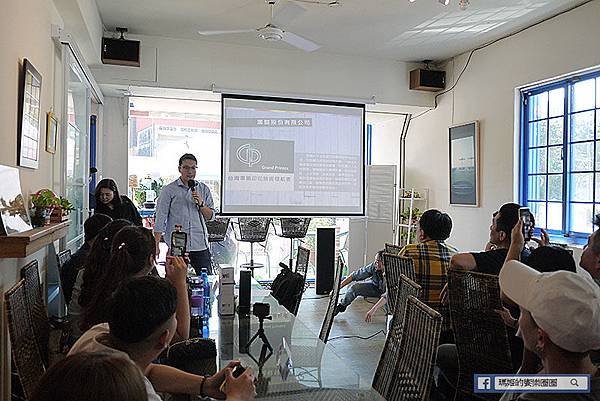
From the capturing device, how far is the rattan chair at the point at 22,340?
174 centimetres

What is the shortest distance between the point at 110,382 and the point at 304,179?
18.4 feet

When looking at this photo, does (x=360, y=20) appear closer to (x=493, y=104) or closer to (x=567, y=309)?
(x=493, y=104)

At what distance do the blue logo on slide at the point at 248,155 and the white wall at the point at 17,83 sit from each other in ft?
8.23

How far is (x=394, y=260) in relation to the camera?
3203mm

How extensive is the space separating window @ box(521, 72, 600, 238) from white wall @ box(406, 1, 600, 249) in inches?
6.0

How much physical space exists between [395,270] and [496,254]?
62cm

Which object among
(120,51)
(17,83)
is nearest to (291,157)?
(120,51)

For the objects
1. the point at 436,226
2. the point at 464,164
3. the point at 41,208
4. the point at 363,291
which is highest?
the point at 464,164

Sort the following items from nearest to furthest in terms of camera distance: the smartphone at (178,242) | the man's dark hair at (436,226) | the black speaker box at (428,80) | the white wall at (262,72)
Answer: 1. the smartphone at (178,242)
2. the man's dark hair at (436,226)
3. the white wall at (262,72)
4. the black speaker box at (428,80)

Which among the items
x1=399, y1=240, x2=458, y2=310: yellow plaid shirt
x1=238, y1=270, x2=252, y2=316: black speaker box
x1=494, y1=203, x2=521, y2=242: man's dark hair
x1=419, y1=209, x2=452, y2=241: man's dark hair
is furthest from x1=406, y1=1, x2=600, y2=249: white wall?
x1=238, y1=270, x2=252, y2=316: black speaker box

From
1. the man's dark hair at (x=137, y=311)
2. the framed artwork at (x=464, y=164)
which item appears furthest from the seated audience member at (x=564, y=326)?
the framed artwork at (x=464, y=164)

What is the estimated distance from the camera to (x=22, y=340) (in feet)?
6.13

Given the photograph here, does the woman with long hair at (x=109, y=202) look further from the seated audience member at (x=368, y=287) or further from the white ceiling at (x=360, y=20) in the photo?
the seated audience member at (x=368, y=287)

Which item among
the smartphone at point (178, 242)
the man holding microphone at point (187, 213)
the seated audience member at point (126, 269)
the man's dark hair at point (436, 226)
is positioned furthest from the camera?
the man holding microphone at point (187, 213)
